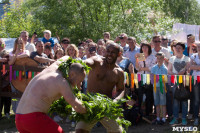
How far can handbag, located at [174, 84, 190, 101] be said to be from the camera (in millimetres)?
7875

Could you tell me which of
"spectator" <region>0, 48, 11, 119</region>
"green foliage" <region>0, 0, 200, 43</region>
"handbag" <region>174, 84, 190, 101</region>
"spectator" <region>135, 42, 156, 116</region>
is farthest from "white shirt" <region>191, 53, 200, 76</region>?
"green foliage" <region>0, 0, 200, 43</region>

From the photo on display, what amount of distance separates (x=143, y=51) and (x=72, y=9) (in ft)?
27.5

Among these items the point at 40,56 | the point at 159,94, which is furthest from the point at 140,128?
the point at 40,56

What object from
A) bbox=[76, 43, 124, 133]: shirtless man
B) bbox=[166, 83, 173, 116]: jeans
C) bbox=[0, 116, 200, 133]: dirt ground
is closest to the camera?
bbox=[76, 43, 124, 133]: shirtless man

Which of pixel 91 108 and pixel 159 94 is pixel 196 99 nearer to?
pixel 159 94

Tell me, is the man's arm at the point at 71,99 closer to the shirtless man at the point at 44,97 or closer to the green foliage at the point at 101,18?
the shirtless man at the point at 44,97

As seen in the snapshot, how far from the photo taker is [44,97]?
443cm

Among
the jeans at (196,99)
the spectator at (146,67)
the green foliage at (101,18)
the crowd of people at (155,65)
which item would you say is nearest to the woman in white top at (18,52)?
the crowd of people at (155,65)

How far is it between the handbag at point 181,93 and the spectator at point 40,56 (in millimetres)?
3270

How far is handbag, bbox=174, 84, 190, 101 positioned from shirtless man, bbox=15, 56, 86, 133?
406cm

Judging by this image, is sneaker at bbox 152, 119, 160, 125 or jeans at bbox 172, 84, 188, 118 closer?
jeans at bbox 172, 84, 188, 118

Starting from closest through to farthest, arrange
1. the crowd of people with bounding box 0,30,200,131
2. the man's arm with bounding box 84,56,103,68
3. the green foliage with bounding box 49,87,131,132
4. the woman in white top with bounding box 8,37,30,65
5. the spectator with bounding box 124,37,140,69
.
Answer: the green foliage with bounding box 49,87,131,132
the man's arm with bounding box 84,56,103,68
the crowd of people with bounding box 0,30,200,131
the woman in white top with bounding box 8,37,30,65
the spectator with bounding box 124,37,140,69

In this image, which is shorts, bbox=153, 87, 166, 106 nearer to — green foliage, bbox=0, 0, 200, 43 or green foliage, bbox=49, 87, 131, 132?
green foliage, bbox=49, 87, 131, 132

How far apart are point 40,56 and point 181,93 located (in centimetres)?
374
